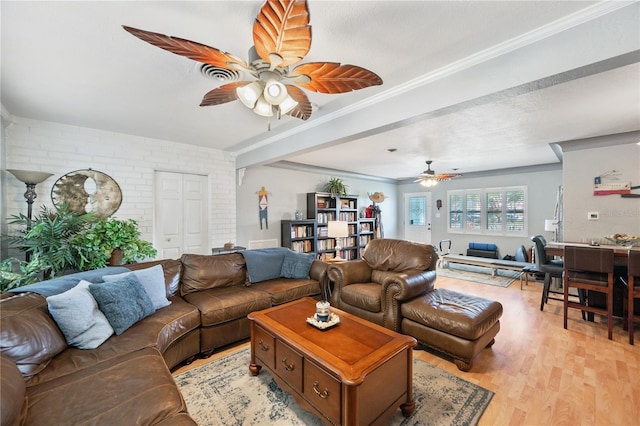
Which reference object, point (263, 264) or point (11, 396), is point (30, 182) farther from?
point (11, 396)

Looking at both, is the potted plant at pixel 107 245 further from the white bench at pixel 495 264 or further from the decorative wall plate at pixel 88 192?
the white bench at pixel 495 264

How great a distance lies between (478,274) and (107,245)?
254 inches

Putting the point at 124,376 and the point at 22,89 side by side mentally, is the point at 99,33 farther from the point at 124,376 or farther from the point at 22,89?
the point at 124,376

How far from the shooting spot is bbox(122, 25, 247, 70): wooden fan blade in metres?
1.13

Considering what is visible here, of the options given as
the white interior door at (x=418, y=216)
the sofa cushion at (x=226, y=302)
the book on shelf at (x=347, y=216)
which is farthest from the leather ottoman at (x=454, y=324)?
the white interior door at (x=418, y=216)

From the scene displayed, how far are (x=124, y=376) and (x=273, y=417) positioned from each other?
3.01 feet

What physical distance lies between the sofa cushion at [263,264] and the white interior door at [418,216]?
576cm

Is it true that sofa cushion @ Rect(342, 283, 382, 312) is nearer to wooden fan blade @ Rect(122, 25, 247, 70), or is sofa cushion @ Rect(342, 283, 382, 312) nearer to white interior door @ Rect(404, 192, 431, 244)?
wooden fan blade @ Rect(122, 25, 247, 70)

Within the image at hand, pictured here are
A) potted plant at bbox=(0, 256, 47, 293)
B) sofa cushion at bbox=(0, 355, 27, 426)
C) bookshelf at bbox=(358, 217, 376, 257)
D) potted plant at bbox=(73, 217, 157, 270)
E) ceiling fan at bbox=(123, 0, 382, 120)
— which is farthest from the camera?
bookshelf at bbox=(358, 217, 376, 257)

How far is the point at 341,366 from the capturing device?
4.60ft

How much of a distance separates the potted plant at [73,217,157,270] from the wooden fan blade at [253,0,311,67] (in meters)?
2.71

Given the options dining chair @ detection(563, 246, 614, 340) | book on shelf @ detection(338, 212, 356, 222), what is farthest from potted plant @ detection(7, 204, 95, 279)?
dining chair @ detection(563, 246, 614, 340)

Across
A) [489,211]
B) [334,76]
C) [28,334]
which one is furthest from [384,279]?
[489,211]

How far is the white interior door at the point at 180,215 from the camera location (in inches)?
154
